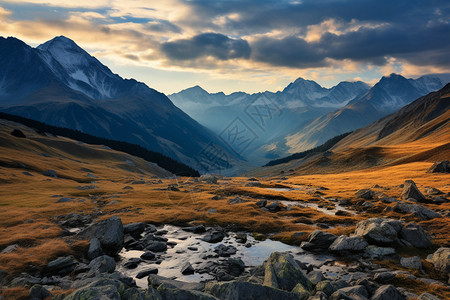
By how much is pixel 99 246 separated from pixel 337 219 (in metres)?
39.4

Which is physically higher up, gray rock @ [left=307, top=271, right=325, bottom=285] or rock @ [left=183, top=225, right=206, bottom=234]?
gray rock @ [left=307, top=271, right=325, bottom=285]

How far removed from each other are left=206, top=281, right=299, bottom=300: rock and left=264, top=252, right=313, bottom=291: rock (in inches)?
76.0

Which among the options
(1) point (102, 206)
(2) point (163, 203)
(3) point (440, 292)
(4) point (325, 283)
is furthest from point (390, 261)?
(1) point (102, 206)

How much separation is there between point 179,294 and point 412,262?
25.2 metres

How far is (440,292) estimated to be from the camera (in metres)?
22.1

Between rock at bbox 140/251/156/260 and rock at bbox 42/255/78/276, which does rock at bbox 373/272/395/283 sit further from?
rock at bbox 42/255/78/276

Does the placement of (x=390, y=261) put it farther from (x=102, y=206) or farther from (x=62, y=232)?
(x=102, y=206)

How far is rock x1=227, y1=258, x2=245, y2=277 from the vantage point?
2738 centimetres

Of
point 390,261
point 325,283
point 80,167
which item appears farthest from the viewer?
point 80,167

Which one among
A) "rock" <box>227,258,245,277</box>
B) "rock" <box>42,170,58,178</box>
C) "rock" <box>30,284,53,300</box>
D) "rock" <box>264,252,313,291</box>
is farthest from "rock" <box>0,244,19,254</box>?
"rock" <box>42,170,58,178</box>

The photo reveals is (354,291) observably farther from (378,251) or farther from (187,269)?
(187,269)

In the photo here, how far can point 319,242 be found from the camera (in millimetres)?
34375

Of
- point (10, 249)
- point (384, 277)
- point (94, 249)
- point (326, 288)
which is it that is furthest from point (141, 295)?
point (10, 249)

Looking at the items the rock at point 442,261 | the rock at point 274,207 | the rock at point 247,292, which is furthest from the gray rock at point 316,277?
the rock at point 274,207
